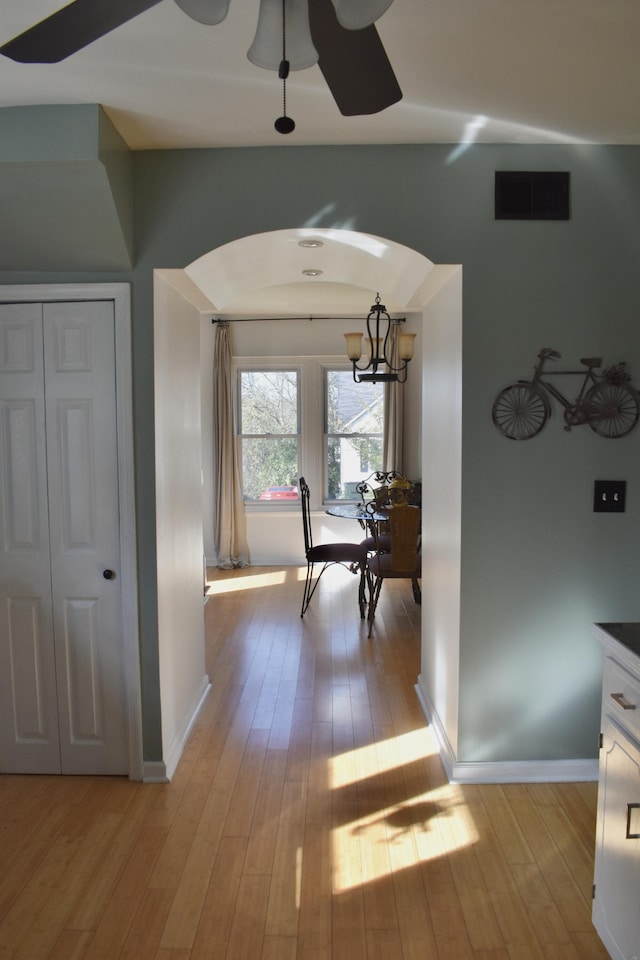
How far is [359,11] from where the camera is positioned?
1120 millimetres

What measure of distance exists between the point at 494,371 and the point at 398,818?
1864 millimetres

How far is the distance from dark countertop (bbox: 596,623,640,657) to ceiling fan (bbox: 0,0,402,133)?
1465 mm

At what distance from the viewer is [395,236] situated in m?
2.86

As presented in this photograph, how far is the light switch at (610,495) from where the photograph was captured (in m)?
2.93

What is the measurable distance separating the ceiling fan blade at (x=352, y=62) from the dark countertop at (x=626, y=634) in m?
1.46

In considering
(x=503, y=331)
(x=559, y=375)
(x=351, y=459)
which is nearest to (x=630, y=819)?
(x=559, y=375)

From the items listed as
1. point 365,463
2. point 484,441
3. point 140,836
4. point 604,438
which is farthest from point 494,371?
point 365,463

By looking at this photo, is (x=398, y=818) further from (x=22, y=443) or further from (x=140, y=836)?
(x=22, y=443)

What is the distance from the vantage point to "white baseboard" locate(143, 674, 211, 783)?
307cm

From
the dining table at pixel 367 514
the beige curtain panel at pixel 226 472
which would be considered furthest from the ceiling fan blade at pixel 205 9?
the beige curtain panel at pixel 226 472

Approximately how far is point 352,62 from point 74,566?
7.79 feet

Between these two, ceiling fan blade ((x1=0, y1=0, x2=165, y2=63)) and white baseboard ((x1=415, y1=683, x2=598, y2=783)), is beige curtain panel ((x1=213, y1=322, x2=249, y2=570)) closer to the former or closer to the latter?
white baseboard ((x1=415, y1=683, x2=598, y2=783))

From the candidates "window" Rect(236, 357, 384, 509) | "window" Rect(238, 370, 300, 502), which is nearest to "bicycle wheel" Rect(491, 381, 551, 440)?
"window" Rect(236, 357, 384, 509)

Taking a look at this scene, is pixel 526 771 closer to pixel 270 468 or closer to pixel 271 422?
pixel 270 468
